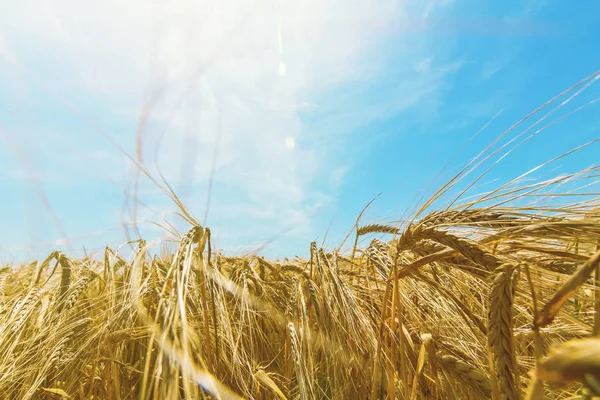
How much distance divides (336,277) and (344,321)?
14 centimetres

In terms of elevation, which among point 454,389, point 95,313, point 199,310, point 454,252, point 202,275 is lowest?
point 454,389

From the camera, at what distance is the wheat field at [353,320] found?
64 cm

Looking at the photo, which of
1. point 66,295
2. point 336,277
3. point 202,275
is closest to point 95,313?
point 66,295

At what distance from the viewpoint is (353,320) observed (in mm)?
1077

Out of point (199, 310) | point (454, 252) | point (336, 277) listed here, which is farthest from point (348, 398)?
point (454, 252)

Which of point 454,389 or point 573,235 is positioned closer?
point 573,235

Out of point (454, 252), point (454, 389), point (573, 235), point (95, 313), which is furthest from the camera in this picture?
point (95, 313)

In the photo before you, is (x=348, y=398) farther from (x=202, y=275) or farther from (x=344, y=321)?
(x=202, y=275)

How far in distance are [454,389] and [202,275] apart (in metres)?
0.88

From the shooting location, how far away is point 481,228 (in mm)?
873

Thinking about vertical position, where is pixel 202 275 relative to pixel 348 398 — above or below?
above

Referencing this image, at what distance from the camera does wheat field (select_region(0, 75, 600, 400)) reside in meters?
0.64

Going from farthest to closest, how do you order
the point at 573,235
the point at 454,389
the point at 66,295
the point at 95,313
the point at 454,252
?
the point at 95,313
the point at 66,295
the point at 454,389
the point at 454,252
the point at 573,235

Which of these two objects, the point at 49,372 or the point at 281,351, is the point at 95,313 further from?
the point at 281,351
